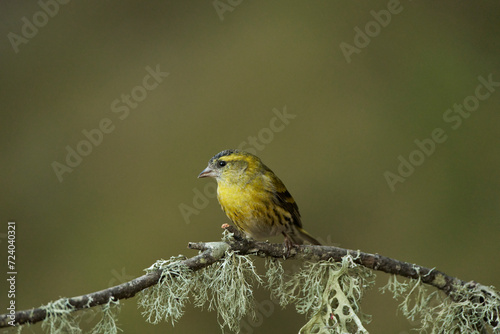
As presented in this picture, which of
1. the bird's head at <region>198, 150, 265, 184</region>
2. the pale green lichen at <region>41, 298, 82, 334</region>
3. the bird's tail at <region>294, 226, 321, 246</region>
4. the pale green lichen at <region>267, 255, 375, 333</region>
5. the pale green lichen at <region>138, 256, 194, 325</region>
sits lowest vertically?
the pale green lichen at <region>267, 255, 375, 333</region>

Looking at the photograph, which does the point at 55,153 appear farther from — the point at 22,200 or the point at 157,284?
the point at 157,284

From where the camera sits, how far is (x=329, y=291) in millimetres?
1428

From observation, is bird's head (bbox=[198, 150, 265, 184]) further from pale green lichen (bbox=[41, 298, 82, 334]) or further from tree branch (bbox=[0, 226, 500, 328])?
pale green lichen (bbox=[41, 298, 82, 334])

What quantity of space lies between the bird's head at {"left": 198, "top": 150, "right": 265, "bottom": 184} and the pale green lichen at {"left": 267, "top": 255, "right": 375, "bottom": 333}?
423 millimetres

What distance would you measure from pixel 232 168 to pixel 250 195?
119mm

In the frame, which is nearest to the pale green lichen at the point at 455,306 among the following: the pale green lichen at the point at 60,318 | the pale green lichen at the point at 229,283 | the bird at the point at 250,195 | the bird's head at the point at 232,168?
the pale green lichen at the point at 229,283

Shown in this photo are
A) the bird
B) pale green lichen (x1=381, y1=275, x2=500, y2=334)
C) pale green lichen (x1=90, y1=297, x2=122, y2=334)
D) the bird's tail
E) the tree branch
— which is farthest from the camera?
the bird's tail

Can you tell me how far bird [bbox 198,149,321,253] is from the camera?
1883 mm

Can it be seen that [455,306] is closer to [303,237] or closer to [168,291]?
[303,237]

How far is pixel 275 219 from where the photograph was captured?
1.92 metres

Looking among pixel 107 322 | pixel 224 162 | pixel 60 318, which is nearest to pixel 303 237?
pixel 224 162

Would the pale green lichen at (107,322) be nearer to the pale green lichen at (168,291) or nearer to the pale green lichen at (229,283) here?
the pale green lichen at (168,291)

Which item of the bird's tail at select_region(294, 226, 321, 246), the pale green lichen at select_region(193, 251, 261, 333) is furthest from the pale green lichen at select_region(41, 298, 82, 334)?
the bird's tail at select_region(294, 226, 321, 246)

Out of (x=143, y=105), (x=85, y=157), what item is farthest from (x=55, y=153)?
(x=143, y=105)
